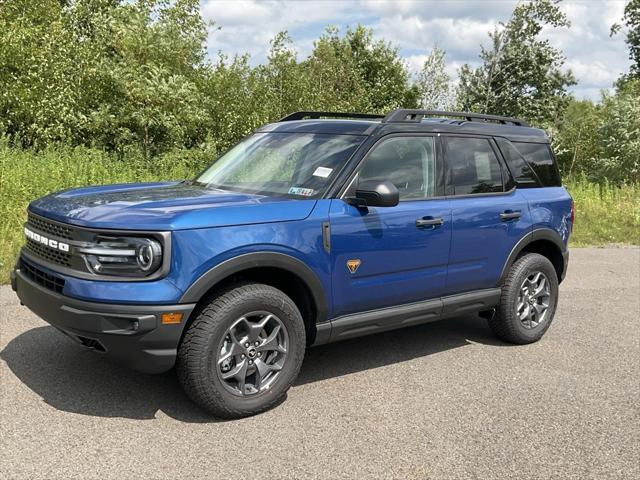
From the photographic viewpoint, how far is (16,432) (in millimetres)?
3500

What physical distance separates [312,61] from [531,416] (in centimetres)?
1986

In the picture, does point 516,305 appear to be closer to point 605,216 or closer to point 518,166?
point 518,166

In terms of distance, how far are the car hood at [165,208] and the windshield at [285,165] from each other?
213 mm

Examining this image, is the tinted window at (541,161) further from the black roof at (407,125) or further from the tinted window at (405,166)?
the tinted window at (405,166)

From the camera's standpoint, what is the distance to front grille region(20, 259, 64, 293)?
3.67 meters

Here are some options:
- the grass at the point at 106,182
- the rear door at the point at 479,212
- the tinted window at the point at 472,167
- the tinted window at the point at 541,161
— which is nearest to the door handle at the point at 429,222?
the rear door at the point at 479,212

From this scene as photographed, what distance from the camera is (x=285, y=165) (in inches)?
184

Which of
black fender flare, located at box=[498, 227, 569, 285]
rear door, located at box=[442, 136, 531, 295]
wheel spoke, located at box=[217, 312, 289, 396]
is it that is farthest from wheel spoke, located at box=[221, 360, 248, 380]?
black fender flare, located at box=[498, 227, 569, 285]

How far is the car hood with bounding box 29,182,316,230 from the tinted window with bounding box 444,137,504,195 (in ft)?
4.66

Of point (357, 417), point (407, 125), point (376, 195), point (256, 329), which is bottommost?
point (357, 417)

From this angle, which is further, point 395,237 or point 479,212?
point 479,212

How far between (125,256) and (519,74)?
27725 mm

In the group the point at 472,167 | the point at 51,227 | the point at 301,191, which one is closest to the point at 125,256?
the point at 51,227

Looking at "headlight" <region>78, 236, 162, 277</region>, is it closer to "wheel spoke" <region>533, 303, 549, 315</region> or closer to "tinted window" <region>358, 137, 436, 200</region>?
"tinted window" <region>358, 137, 436, 200</region>
